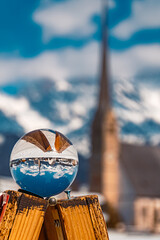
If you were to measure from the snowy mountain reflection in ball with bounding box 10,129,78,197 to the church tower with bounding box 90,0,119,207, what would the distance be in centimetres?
9560

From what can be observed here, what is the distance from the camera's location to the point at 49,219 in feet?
17.4

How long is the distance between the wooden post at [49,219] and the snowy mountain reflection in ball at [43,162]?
35 cm

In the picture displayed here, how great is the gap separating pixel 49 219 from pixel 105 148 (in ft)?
317

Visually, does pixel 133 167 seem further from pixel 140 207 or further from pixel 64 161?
pixel 64 161

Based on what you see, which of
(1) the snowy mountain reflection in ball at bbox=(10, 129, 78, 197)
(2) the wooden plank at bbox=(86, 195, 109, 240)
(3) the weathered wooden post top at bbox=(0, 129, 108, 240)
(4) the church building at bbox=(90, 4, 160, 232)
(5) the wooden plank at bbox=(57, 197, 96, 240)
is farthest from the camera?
(4) the church building at bbox=(90, 4, 160, 232)

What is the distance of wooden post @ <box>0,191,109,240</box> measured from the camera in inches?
189

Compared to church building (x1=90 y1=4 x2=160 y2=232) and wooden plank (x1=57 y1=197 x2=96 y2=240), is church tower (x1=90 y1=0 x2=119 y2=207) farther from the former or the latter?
wooden plank (x1=57 y1=197 x2=96 y2=240)

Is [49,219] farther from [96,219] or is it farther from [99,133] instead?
[99,133]

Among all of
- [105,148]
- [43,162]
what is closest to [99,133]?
[105,148]

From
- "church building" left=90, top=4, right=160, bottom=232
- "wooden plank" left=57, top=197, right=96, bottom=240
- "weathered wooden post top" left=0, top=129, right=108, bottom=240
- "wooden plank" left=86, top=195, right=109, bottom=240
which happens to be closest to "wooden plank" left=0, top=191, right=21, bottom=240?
"weathered wooden post top" left=0, top=129, right=108, bottom=240

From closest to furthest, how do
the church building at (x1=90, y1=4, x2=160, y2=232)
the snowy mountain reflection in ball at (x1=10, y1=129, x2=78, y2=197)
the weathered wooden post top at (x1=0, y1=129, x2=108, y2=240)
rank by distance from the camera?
the weathered wooden post top at (x1=0, y1=129, x2=108, y2=240) → the snowy mountain reflection in ball at (x1=10, y1=129, x2=78, y2=197) → the church building at (x1=90, y1=4, x2=160, y2=232)

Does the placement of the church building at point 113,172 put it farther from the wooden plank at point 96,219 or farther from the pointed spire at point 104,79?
the wooden plank at point 96,219

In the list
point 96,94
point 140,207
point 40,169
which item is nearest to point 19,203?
point 40,169

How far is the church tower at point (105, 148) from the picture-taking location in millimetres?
101500
